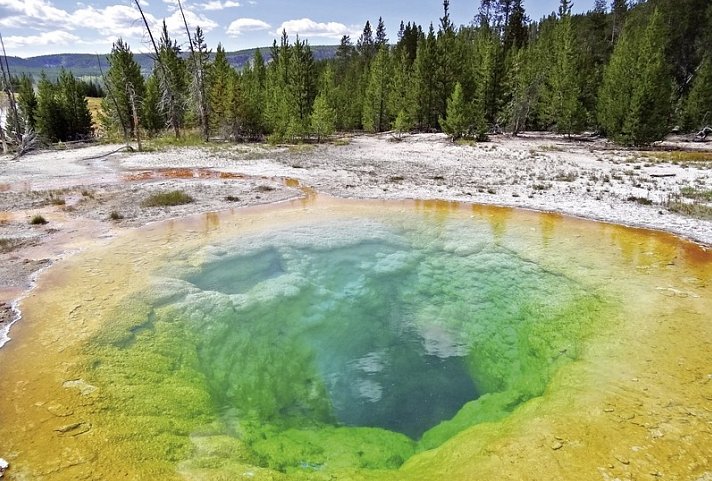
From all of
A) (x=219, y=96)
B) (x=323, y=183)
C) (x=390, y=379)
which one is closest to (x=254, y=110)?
(x=219, y=96)

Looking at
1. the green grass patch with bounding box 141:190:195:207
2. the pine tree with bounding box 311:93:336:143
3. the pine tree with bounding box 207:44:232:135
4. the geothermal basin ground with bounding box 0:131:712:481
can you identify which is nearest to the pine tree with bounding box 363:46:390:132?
the pine tree with bounding box 311:93:336:143

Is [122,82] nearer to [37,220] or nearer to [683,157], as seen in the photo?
[37,220]

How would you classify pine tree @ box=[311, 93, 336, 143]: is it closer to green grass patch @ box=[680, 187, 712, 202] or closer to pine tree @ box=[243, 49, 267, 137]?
pine tree @ box=[243, 49, 267, 137]

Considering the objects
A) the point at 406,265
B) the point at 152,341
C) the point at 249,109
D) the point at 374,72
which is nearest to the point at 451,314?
the point at 406,265

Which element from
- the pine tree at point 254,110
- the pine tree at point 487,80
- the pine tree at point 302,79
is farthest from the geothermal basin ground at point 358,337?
the pine tree at point 302,79

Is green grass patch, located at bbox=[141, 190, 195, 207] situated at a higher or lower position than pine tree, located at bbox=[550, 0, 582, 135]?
lower
